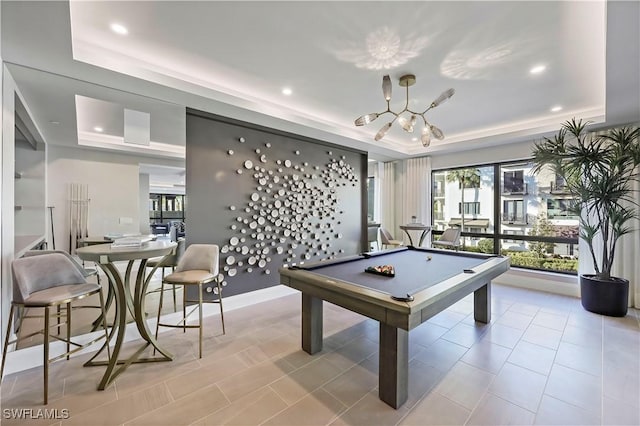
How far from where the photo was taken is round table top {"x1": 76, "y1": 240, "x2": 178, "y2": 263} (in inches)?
77.3

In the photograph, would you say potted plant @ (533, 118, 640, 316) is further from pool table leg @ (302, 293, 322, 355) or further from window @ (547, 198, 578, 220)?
pool table leg @ (302, 293, 322, 355)

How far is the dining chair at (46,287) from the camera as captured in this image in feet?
6.15

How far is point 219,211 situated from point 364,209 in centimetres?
317

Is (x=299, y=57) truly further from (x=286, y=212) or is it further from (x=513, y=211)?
(x=513, y=211)

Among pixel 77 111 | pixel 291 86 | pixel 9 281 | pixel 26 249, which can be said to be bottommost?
pixel 9 281

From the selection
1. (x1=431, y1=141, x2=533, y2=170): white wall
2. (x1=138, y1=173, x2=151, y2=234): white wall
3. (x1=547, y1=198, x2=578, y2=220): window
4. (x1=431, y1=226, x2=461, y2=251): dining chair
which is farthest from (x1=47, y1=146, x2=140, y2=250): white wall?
(x1=547, y1=198, x2=578, y2=220): window

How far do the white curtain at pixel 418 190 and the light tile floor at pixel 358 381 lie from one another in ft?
10.7

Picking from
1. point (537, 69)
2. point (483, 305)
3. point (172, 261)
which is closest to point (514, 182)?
point (537, 69)

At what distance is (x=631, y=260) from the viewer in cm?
383

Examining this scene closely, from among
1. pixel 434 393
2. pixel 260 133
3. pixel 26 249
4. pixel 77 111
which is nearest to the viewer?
pixel 434 393

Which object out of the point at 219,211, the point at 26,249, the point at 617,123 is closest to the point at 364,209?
the point at 219,211

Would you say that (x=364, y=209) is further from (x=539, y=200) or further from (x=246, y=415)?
(x=246, y=415)

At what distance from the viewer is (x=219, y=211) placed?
3.62 meters

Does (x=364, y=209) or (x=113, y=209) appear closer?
(x=113, y=209)
